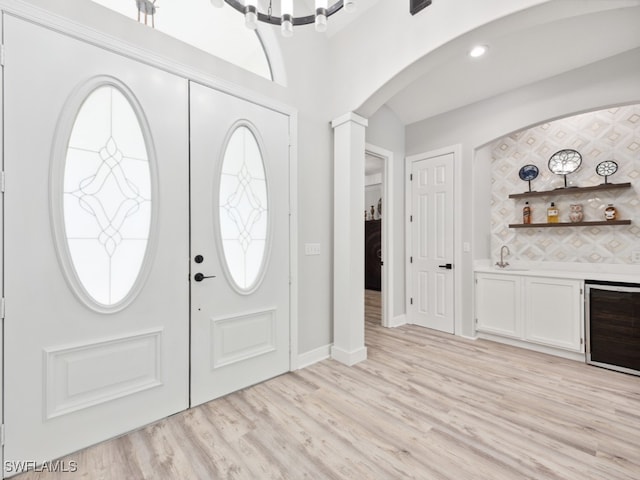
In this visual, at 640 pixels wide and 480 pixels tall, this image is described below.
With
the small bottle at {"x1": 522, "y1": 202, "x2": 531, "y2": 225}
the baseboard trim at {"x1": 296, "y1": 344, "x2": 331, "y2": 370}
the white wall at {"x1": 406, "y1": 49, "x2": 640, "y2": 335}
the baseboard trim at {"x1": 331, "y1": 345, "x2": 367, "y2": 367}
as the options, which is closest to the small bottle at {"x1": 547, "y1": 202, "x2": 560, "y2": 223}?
the small bottle at {"x1": 522, "y1": 202, "x2": 531, "y2": 225}

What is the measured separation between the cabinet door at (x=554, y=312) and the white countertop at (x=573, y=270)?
94mm

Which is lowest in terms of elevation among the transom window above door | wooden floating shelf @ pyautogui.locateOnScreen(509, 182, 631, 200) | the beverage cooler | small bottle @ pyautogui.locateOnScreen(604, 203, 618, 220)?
the beverage cooler

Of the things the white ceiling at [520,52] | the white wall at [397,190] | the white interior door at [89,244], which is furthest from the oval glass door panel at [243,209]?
the white wall at [397,190]

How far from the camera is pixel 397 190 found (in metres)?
4.36

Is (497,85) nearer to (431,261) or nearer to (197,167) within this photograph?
(431,261)

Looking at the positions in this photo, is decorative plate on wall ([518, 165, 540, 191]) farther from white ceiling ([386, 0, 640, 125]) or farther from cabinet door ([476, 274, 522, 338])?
cabinet door ([476, 274, 522, 338])

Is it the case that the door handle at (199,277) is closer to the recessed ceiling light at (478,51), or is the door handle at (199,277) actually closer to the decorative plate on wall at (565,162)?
the recessed ceiling light at (478,51)

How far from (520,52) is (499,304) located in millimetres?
2667

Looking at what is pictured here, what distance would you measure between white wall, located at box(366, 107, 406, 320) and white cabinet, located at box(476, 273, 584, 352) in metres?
1.01

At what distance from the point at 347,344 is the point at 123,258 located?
2057 mm

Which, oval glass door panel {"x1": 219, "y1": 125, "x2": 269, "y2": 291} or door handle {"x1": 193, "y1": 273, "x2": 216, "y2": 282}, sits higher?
oval glass door panel {"x1": 219, "y1": 125, "x2": 269, "y2": 291}

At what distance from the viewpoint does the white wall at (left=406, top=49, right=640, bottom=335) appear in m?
2.82

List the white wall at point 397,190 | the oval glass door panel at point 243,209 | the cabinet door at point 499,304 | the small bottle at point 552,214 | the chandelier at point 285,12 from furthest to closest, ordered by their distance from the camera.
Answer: the white wall at point 397,190, the small bottle at point 552,214, the cabinet door at point 499,304, the oval glass door panel at point 243,209, the chandelier at point 285,12

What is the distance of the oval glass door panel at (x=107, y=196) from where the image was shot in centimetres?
176
